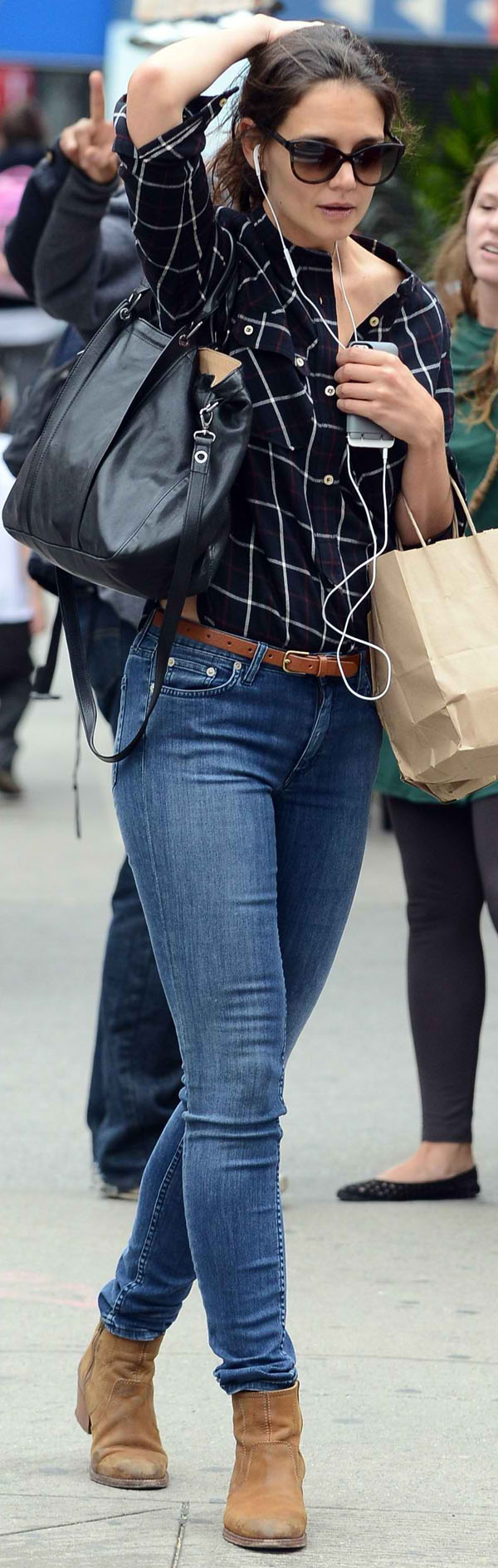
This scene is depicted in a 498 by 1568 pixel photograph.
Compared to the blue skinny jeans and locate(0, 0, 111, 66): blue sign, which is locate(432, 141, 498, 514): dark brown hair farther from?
locate(0, 0, 111, 66): blue sign

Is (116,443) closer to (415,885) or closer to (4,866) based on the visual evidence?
(415,885)

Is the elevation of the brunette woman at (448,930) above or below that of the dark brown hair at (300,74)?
below

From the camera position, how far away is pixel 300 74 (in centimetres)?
257

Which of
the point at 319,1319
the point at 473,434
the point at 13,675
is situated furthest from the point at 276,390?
the point at 13,675

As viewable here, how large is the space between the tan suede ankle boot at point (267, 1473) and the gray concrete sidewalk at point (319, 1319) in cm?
4

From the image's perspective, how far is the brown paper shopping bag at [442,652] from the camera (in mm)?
2697

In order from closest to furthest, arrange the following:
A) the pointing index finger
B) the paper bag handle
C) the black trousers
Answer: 1. the paper bag handle
2. the pointing index finger
3. the black trousers

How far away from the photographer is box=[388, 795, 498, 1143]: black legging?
4.24 metres

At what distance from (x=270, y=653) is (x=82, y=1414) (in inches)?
43.8

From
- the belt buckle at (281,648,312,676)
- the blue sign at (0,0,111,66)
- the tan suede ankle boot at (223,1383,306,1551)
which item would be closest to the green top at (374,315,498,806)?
the belt buckle at (281,648,312,676)

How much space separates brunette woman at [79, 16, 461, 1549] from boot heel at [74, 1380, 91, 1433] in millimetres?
326

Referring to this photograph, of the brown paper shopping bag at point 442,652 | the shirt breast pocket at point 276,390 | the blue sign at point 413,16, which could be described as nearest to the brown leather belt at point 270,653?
the brown paper shopping bag at point 442,652

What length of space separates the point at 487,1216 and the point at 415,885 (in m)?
0.68

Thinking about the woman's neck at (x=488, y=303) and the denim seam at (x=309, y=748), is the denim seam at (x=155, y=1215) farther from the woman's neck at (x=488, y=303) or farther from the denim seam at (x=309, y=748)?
the woman's neck at (x=488, y=303)
